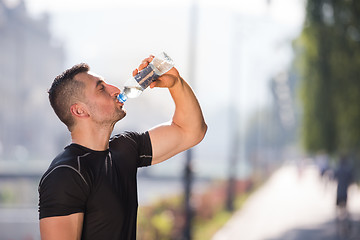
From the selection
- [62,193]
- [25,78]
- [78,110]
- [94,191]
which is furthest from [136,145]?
[25,78]

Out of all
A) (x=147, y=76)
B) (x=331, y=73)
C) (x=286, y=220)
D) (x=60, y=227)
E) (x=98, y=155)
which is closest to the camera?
(x=60, y=227)

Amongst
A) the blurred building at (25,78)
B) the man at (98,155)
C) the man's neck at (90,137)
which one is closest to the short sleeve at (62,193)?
the man at (98,155)

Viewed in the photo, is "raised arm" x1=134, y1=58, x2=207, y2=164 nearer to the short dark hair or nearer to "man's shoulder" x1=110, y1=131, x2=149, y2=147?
"man's shoulder" x1=110, y1=131, x2=149, y2=147

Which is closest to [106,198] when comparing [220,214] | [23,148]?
[220,214]

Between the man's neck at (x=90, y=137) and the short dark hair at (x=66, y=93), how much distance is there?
6 cm

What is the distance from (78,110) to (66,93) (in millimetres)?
102

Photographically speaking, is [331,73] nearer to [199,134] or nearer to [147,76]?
[199,134]

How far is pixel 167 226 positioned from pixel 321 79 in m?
6.21

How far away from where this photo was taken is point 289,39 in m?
20.0

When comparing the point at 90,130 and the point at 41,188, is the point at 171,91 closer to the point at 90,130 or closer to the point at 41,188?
the point at 90,130

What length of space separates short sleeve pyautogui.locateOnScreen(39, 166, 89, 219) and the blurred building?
335 feet

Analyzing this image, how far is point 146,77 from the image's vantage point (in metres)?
2.87

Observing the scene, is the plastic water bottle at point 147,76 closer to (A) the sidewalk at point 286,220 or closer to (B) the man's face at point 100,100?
(B) the man's face at point 100,100

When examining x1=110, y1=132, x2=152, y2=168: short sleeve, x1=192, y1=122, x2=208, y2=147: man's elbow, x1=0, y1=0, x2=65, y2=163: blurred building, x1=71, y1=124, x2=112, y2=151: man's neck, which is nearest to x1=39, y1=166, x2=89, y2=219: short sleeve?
x1=71, y1=124, x2=112, y2=151: man's neck
